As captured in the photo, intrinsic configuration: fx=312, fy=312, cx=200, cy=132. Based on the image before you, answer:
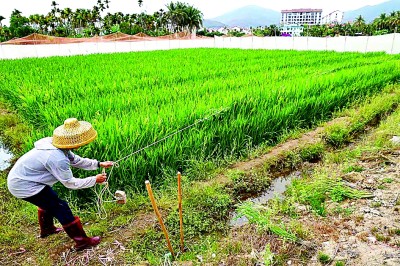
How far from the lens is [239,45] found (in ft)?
A: 65.2

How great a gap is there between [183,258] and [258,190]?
1.24 meters

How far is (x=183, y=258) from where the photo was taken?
2100mm

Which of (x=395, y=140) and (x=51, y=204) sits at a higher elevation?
(x=51, y=204)

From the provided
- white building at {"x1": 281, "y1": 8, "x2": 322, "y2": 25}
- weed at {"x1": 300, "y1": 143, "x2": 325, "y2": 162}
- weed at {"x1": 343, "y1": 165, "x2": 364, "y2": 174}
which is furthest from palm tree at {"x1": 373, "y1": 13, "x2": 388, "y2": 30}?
white building at {"x1": 281, "y1": 8, "x2": 322, "y2": 25}

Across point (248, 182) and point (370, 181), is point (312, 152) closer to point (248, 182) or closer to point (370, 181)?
point (370, 181)

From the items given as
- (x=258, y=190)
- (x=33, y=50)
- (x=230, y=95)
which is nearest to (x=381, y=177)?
(x=258, y=190)

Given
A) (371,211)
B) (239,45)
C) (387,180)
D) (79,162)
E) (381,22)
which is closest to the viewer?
(79,162)

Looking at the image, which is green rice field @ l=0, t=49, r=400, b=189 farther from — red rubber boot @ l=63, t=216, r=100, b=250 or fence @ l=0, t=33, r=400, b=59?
fence @ l=0, t=33, r=400, b=59

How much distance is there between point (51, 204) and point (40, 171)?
0.25 metres

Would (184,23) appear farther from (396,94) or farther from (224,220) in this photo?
(224,220)

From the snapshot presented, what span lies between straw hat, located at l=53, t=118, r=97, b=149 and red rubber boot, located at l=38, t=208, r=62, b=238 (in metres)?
0.65

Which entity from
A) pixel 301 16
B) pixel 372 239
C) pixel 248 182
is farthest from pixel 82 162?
pixel 301 16

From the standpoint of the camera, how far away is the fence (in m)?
13.5

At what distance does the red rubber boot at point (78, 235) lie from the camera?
2.10 meters
